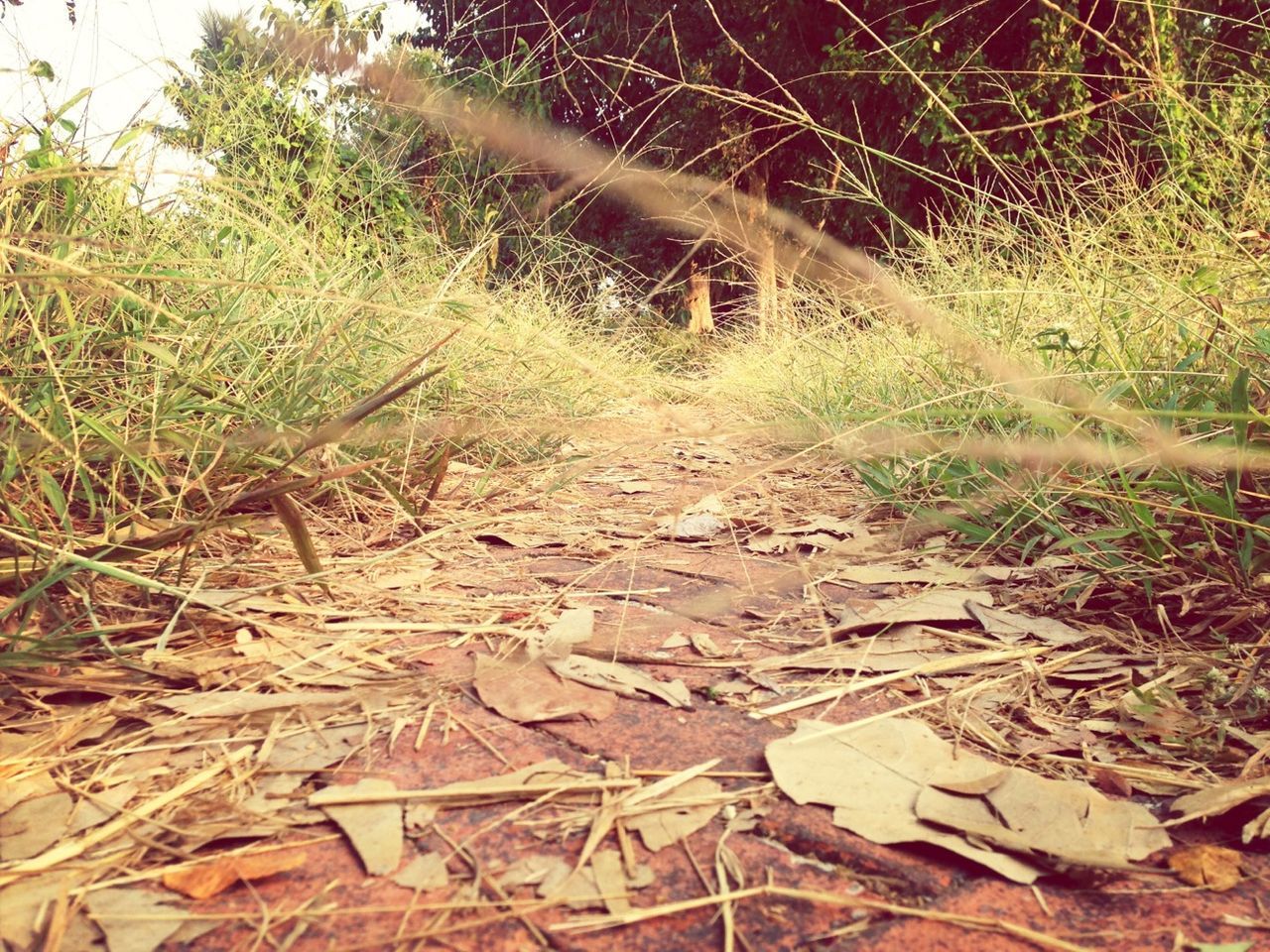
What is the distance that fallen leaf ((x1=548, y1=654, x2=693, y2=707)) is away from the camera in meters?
1.08

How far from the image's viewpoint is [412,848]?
75 cm

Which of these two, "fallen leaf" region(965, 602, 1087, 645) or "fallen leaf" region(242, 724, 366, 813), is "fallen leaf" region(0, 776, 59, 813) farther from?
"fallen leaf" region(965, 602, 1087, 645)

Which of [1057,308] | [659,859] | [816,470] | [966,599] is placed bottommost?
[816,470]

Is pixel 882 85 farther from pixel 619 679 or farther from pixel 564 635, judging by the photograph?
pixel 619 679

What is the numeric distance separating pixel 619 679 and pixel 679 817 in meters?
0.31

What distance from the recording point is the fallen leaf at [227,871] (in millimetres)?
691

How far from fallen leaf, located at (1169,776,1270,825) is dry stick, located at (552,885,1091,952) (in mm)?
244

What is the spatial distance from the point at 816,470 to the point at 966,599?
1.29 meters

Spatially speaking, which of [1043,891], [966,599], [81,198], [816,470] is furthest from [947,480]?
[81,198]

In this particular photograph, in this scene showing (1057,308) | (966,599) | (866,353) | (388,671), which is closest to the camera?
(388,671)

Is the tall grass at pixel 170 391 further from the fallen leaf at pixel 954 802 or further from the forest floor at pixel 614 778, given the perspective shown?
the fallen leaf at pixel 954 802

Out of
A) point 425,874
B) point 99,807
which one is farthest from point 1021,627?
point 99,807

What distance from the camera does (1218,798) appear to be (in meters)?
0.83

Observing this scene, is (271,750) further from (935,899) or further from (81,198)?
(81,198)
